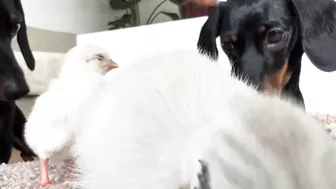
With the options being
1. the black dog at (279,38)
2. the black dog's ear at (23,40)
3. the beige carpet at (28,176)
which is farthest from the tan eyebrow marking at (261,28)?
the black dog's ear at (23,40)

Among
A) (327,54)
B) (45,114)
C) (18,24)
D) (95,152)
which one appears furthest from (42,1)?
(95,152)

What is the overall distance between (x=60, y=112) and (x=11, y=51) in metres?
0.17

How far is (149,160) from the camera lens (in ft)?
0.64

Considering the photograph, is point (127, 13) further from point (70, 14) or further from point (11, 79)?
point (11, 79)

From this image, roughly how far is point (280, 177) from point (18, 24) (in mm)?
565

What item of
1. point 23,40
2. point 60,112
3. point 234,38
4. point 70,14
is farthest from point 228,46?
point 70,14

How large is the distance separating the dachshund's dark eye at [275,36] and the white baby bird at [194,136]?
0.26 meters

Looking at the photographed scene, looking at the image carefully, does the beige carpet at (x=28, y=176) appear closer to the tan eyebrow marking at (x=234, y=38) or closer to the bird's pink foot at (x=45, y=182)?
the bird's pink foot at (x=45, y=182)

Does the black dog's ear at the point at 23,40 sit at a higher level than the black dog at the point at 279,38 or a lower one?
lower

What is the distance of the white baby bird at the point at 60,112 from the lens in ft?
1.56

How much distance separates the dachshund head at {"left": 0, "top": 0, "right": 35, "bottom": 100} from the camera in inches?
22.0

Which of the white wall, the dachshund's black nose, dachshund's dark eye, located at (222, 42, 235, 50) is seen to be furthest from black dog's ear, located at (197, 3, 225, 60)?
the white wall

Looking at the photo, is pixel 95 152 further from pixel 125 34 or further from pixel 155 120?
pixel 125 34

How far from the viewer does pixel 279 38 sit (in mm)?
478
